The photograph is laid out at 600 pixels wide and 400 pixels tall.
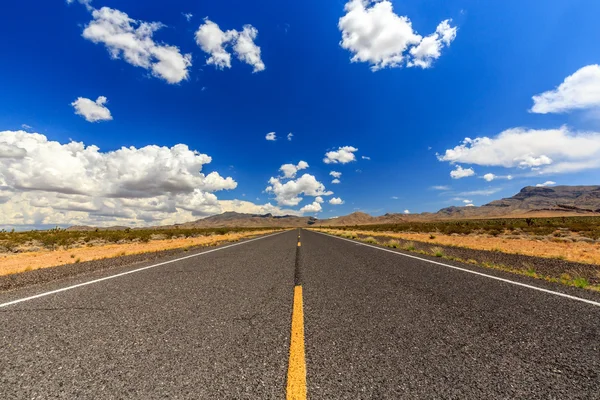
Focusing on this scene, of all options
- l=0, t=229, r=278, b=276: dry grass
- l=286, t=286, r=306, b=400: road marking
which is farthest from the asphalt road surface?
l=0, t=229, r=278, b=276: dry grass

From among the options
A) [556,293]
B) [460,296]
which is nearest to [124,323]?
[460,296]

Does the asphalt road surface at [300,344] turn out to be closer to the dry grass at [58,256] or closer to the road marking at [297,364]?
the road marking at [297,364]

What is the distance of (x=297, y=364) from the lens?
2.34 meters

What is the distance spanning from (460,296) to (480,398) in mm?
3151

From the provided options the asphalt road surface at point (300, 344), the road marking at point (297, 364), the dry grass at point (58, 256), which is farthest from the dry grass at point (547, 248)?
the dry grass at point (58, 256)

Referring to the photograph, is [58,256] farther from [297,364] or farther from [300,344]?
[297,364]

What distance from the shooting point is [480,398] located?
1.91m

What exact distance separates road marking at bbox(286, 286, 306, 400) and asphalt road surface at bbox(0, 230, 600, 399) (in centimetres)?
1

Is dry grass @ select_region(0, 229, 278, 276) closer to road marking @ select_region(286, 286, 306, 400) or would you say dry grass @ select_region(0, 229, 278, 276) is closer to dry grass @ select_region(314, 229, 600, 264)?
road marking @ select_region(286, 286, 306, 400)

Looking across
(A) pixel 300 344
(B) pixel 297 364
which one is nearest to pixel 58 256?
(A) pixel 300 344

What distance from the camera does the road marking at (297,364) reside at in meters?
1.95

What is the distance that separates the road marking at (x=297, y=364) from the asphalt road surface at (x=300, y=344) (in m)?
0.01

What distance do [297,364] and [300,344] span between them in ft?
1.40

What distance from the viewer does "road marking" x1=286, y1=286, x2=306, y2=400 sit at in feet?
6.40
